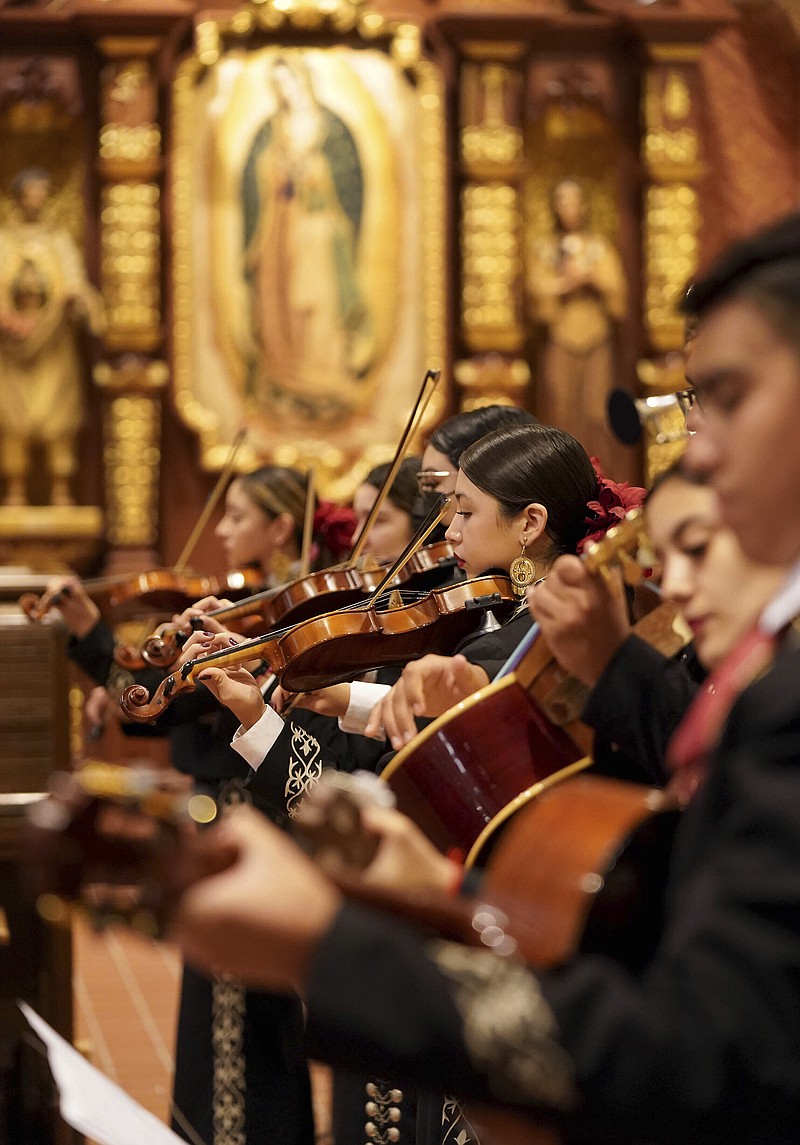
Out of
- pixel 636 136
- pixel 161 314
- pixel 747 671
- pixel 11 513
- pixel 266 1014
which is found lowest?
pixel 266 1014

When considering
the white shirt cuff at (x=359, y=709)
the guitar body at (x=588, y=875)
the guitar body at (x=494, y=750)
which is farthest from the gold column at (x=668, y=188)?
the guitar body at (x=588, y=875)

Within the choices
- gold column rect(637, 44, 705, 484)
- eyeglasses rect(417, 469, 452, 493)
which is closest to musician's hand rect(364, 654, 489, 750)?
eyeglasses rect(417, 469, 452, 493)

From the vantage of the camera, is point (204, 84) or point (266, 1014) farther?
point (204, 84)

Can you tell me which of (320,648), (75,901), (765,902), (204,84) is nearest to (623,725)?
(765,902)

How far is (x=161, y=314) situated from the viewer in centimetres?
930

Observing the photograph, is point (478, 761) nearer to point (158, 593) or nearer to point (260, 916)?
point (260, 916)

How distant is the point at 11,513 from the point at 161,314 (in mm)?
1533

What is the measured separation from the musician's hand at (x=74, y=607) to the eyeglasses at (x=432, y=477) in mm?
1748

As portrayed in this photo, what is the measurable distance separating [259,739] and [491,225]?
6939 millimetres

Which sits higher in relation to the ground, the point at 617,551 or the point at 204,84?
the point at 204,84

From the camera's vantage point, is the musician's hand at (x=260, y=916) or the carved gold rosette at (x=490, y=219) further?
the carved gold rosette at (x=490, y=219)

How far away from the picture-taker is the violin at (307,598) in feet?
10.9

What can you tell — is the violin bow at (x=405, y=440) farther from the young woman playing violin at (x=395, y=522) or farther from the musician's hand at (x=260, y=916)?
the musician's hand at (x=260, y=916)

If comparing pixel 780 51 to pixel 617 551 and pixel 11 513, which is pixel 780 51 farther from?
pixel 617 551
